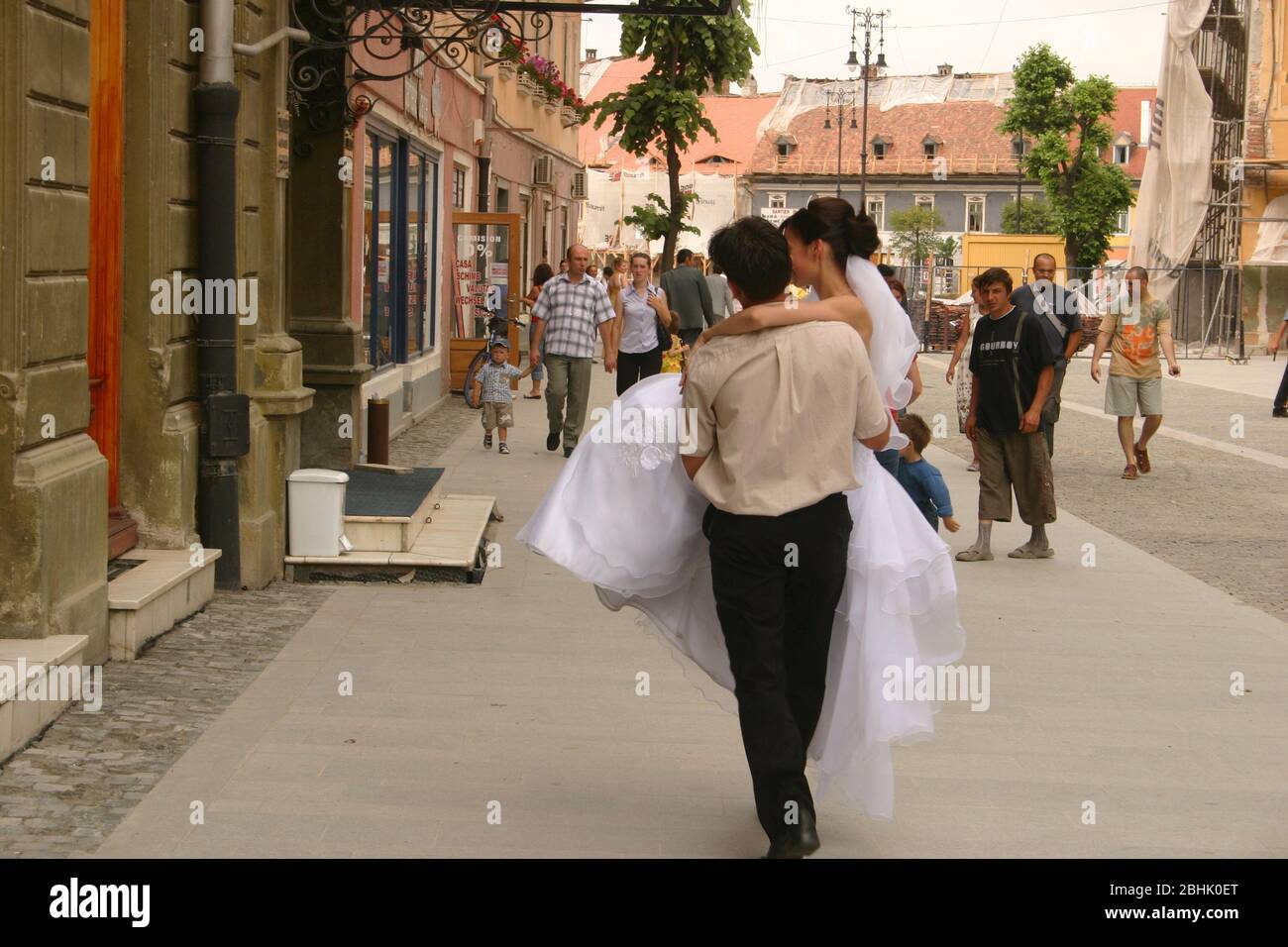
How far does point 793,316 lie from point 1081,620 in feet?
15.5

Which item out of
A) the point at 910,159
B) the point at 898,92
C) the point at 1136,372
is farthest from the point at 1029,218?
the point at 1136,372

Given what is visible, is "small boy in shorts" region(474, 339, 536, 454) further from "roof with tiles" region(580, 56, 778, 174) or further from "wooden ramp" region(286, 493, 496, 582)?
"roof with tiles" region(580, 56, 778, 174)

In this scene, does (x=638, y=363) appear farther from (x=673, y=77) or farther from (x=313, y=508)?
(x=673, y=77)

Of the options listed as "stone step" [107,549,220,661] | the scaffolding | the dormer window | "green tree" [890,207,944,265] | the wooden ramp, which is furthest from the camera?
the dormer window

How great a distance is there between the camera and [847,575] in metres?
5.12

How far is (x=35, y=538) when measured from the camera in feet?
20.6

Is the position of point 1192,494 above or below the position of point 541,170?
below

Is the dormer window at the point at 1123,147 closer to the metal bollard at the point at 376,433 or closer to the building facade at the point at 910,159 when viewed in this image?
the building facade at the point at 910,159

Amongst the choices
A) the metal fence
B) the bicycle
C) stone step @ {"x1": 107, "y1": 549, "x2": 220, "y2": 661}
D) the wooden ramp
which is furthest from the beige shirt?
the metal fence

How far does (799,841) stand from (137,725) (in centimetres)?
257

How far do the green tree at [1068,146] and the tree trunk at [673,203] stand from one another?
4148 cm

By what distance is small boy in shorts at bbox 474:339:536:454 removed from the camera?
15805mm

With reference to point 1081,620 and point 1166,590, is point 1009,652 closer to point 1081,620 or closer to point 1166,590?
point 1081,620

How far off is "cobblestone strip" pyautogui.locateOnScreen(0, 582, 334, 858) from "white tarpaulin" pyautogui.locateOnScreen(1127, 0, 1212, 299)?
120 ft
